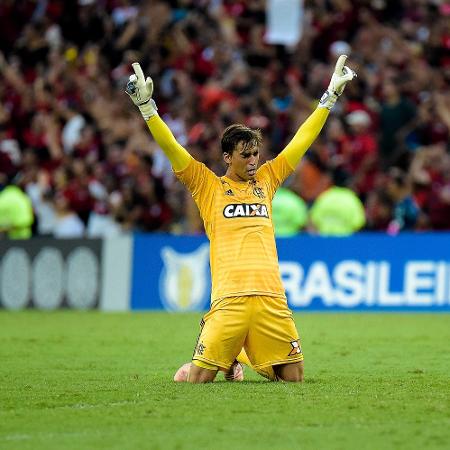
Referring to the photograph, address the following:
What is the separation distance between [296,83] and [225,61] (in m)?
1.98

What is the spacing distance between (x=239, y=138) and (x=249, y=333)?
142 cm

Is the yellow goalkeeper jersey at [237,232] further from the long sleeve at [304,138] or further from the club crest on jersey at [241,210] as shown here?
the long sleeve at [304,138]

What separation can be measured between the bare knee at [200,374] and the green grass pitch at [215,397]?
0.36 feet

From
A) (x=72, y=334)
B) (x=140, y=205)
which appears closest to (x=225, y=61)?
(x=140, y=205)

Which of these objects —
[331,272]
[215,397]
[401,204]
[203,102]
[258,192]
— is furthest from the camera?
[203,102]

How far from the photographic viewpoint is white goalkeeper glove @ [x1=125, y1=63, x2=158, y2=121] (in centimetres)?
904

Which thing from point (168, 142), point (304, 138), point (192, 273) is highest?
point (304, 138)

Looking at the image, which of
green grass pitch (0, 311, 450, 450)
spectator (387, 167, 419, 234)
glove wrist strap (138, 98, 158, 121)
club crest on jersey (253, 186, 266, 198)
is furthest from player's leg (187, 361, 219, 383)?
spectator (387, 167, 419, 234)

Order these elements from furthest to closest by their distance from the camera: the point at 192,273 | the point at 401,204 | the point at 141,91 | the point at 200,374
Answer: the point at 401,204, the point at 192,273, the point at 200,374, the point at 141,91

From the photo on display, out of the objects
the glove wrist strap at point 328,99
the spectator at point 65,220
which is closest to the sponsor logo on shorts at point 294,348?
the glove wrist strap at point 328,99

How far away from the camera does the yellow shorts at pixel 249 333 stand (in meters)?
9.11

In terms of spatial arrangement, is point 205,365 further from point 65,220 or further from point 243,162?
point 65,220

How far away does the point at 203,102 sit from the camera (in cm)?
2200

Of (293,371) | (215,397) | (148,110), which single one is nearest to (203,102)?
(148,110)
